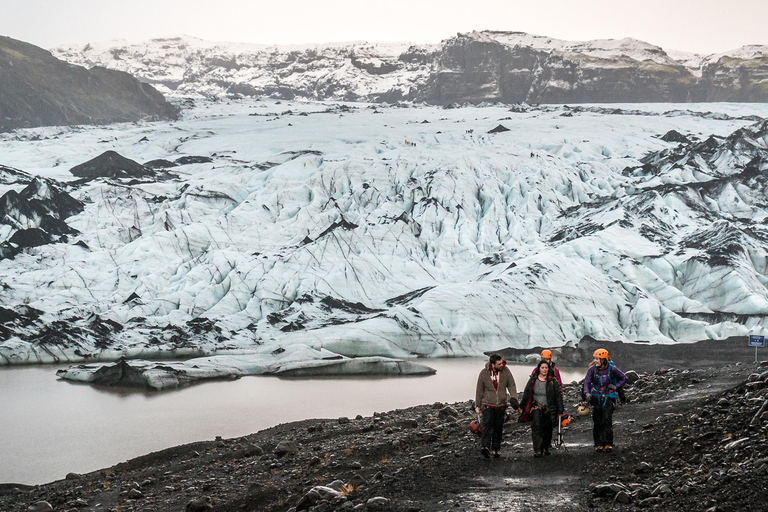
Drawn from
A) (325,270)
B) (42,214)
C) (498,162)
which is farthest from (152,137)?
(325,270)

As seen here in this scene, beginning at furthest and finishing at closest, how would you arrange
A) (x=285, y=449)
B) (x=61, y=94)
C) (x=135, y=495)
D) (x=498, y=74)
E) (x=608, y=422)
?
(x=498, y=74), (x=61, y=94), (x=285, y=449), (x=135, y=495), (x=608, y=422)

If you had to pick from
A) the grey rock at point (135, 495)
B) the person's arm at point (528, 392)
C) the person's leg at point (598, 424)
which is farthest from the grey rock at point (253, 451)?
the person's leg at point (598, 424)

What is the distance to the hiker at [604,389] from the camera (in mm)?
8023

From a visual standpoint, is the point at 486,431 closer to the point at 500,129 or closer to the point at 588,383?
the point at 588,383

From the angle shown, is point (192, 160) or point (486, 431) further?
point (192, 160)

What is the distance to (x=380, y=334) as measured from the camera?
95.7 feet

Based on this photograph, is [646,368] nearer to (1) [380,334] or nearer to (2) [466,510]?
(1) [380,334]

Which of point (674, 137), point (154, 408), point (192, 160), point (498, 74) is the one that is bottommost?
point (154, 408)

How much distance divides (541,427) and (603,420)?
0.63 meters

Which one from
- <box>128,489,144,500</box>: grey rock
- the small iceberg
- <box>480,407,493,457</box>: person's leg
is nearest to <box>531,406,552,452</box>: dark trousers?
<box>480,407,493,457</box>: person's leg

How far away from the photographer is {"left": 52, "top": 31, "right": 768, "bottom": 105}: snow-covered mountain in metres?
94.8

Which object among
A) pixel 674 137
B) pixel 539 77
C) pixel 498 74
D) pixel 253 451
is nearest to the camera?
pixel 253 451

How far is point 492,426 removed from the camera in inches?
330

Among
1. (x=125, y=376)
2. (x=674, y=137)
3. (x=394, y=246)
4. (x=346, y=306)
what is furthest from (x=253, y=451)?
(x=674, y=137)
